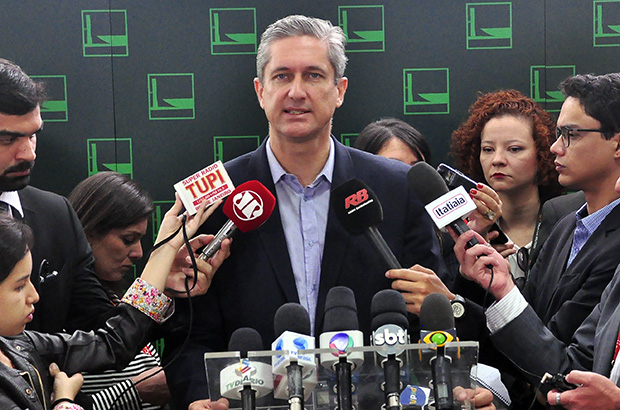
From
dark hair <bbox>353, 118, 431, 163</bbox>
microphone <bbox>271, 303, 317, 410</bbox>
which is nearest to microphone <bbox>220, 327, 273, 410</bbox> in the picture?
microphone <bbox>271, 303, 317, 410</bbox>

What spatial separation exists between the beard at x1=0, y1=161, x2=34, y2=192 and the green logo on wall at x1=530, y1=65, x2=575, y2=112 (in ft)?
10.8

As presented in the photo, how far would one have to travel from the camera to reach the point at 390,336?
2.05m

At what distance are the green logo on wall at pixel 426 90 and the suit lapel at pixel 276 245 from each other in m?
2.34

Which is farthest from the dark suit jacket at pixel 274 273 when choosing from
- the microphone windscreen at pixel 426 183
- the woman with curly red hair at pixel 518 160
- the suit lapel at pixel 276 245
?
the woman with curly red hair at pixel 518 160

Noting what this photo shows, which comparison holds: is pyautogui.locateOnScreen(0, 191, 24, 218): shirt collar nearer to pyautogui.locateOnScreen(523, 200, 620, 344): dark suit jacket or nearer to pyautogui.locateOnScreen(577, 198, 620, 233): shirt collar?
pyautogui.locateOnScreen(523, 200, 620, 344): dark suit jacket

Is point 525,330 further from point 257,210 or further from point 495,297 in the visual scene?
point 257,210

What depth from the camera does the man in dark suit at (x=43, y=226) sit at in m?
2.97

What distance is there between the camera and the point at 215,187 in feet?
9.75

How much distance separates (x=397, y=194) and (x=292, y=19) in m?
0.72

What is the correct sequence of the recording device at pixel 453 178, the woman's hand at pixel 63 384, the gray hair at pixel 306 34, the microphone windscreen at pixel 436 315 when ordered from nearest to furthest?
the microphone windscreen at pixel 436 315
the woman's hand at pixel 63 384
the gray hair at pixel 306 34
the recording device at pixel 453 178

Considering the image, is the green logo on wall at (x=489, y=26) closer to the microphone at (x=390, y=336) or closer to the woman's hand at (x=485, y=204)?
the woman's hand at (x=485, y=204)

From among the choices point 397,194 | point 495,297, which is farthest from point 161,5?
point 495,297

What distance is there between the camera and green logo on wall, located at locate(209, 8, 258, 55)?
5250mm

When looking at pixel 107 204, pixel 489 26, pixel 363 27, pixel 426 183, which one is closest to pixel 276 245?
pixel 426 183
